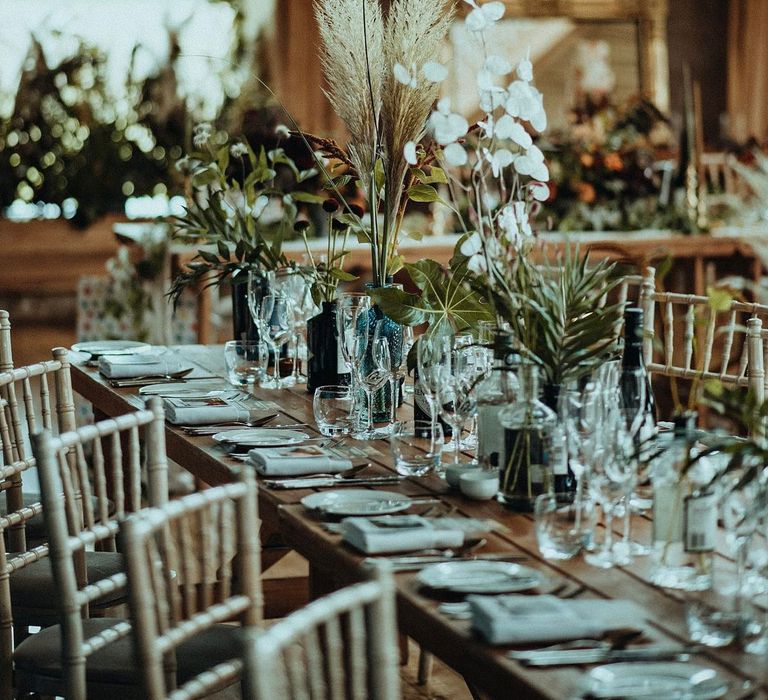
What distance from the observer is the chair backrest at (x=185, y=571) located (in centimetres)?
140

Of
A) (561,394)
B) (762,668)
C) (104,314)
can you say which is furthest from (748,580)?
(104,314)

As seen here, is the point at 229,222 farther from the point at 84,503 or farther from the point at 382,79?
the point at 84,503

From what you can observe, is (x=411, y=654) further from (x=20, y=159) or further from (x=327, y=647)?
(x=20, y=159)

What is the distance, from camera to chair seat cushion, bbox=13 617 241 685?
1.82 m

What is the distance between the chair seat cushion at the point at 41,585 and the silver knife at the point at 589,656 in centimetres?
109

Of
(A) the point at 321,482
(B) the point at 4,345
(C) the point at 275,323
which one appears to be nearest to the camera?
(A) the point at 321,482

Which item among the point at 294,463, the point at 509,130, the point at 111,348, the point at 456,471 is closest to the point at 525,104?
the point at 509,130

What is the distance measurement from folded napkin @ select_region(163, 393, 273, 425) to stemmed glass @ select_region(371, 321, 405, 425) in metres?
0.29

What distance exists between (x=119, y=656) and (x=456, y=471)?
0.60m

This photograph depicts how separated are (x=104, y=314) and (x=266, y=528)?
1.93 meters

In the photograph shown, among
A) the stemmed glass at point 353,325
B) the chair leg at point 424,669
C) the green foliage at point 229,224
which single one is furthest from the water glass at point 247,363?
the chair leg at point 424,669

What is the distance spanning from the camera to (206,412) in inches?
96.3

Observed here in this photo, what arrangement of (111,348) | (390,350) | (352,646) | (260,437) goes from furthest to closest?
(111,348), (390,350), (260,437), (352,646)

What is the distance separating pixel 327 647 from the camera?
46.1 inches
